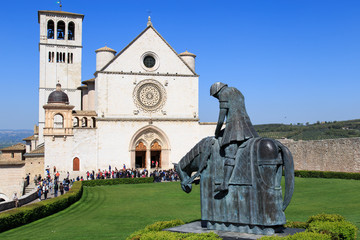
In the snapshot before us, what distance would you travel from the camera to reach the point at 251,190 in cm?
968

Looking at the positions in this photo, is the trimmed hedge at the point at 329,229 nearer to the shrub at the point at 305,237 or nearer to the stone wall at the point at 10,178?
the shrub at the point at 305,237

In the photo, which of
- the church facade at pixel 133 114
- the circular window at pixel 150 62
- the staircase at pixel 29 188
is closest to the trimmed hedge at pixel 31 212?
the staircase at pixel 29 188

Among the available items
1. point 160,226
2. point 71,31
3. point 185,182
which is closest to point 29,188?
point 71,31

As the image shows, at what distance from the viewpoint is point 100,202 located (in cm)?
2759

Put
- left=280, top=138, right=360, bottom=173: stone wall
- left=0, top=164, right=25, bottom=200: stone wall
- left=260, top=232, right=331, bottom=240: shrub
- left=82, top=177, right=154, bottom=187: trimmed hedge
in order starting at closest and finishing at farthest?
left=260, top=232, right=331, bottom=240: shrub < left=280, top=138, right=360, bottom=173: stone wall < left=82, top=177, right=154, bottom=187: trimmed hedge < left=0, top=164, right=25, bottom=200: stone wall

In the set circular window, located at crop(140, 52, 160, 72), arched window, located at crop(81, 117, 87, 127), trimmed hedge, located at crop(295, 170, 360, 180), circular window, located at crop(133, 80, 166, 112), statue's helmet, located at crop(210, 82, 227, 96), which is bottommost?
trimmed hedge, located at crop(295, 170, 360, 180)

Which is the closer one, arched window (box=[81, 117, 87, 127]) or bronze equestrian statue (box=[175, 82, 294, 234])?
bronze equestrian statue (box=[175, 82, 294, 234])

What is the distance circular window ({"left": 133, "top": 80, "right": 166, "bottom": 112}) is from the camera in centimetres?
4794

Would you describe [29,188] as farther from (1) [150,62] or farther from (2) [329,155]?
(2) [329,155]

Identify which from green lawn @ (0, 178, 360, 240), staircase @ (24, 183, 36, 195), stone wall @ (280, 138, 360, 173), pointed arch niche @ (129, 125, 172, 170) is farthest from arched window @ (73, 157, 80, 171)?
stone wall @ (280, 138, 360, 173)

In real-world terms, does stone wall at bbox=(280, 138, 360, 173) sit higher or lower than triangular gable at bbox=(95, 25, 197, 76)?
lower

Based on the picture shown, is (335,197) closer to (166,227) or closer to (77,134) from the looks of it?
(166,227)

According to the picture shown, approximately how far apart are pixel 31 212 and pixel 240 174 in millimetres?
14687

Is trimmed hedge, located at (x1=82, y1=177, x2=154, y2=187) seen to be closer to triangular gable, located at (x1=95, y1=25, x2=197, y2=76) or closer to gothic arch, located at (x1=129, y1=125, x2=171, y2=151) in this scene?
gothic arch, located at (x1=129, y1=125, x2=171, y2=151)
